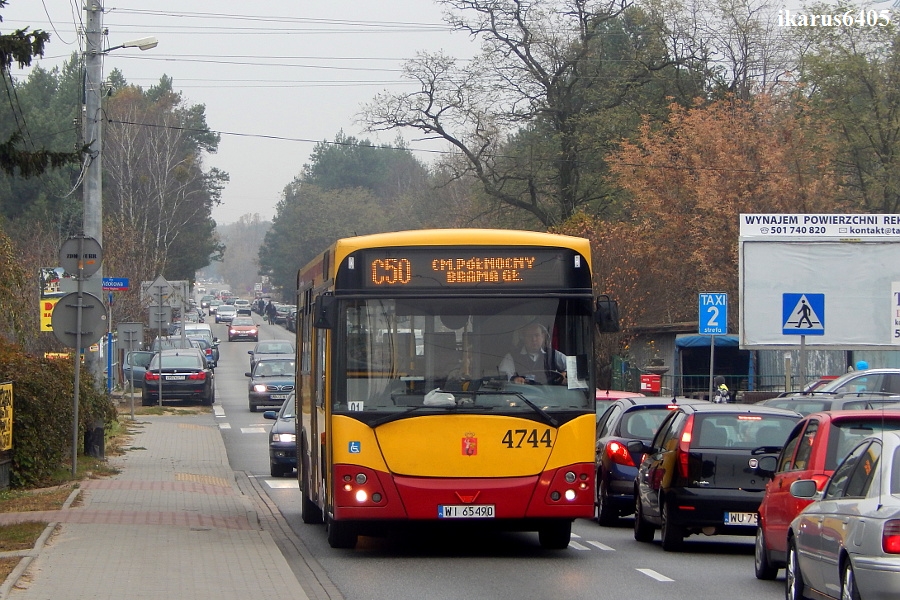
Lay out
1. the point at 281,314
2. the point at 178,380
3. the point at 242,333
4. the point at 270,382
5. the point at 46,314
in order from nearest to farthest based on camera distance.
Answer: the point at 46,314
the point at 270,382
the point at 178,380
the point at 242,333
the point at 281,314

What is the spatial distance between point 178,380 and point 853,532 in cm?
3528

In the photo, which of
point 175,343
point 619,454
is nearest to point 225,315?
point 175,343

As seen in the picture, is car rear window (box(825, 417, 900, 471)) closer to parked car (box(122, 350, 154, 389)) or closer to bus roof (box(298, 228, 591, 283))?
bus roof (box(298, 228, 591, 283))

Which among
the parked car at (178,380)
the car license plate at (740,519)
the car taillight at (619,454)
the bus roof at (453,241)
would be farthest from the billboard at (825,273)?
the bus roof at (453,241)

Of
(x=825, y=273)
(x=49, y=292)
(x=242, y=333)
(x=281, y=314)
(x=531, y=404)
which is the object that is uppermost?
(x=281, y=314)

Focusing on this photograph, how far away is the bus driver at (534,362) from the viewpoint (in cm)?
1180

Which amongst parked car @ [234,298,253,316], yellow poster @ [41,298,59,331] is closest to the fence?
yellow poster @ [41,298,59,331]

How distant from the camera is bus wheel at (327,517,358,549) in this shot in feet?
40.6

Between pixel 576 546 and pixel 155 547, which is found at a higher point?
pixel 155 547

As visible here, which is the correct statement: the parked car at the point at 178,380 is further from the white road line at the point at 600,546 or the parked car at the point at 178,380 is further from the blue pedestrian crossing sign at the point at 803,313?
the white road line at the point at 600,546

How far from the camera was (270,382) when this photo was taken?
39562 millimetres

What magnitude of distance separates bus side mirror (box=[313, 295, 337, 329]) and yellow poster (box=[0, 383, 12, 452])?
5.92 meters

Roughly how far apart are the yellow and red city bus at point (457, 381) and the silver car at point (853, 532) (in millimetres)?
3014

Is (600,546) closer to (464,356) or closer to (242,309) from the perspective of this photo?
(464,356)
